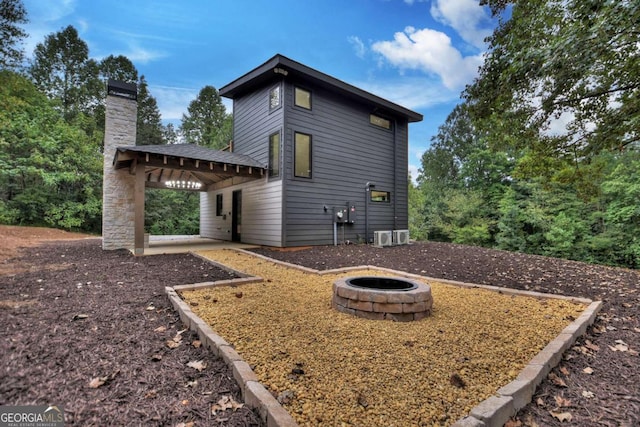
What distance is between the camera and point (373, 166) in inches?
411

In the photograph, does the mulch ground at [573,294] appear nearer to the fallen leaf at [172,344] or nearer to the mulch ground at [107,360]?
the mulch ground at [107,360]

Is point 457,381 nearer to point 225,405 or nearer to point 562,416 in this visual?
point 562,416

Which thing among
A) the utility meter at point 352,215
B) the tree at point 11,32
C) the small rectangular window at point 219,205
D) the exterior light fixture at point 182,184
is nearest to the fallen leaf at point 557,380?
the utility meter at point 352,215

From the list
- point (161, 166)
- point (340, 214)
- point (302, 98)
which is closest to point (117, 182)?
point (161, 166)

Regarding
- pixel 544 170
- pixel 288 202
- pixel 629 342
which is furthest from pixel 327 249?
pixel 629 342

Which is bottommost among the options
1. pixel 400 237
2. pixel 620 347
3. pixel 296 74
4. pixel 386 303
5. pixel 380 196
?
pixel 620 347

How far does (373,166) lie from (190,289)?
8194 millimetres

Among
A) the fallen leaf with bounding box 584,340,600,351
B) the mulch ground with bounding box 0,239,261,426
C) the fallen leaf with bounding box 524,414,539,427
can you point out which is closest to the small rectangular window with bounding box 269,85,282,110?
the mulch ground with bounding box 0,239,261,426

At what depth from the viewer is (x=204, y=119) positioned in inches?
865

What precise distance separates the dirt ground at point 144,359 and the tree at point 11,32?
689 centimetres

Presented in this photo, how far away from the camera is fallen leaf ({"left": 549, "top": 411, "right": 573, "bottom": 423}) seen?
1550 millimetres

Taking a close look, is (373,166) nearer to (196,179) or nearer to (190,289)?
(196,179)

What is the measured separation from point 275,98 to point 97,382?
821 centimetres

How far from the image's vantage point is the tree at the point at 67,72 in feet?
52.9
